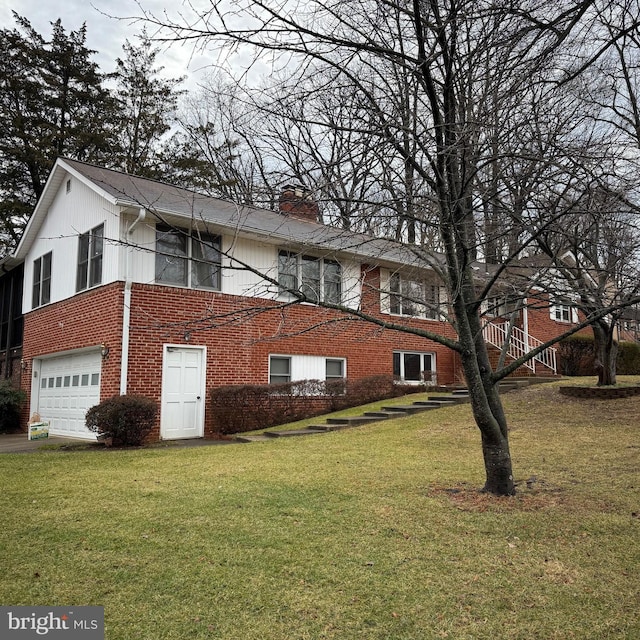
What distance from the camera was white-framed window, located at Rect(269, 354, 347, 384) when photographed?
14753 mm

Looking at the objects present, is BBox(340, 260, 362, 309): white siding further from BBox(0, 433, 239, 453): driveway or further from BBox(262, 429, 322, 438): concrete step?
BBox(0, 433, 239, 453): driveway

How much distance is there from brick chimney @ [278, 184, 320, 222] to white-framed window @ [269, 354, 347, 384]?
28.0 ft

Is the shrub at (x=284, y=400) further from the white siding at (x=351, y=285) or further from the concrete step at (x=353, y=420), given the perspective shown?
the white siding at (x=351, y=285)

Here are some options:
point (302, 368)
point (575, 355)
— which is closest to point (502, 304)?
point (302, 368)

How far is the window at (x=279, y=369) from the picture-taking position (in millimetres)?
14680

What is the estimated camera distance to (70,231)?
575 inches

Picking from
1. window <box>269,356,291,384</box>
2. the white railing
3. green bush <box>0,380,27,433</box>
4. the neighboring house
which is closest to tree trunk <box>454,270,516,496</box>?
the neighboring house

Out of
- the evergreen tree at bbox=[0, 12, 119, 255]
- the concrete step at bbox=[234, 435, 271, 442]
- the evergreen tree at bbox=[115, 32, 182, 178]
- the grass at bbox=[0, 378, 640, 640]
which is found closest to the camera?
the grass at bbox=[0, 378, 640, 640]

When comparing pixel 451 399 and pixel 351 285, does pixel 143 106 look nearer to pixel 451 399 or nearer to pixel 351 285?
pixel 351 285

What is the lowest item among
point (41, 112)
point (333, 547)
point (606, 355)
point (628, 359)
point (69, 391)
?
point (333, 547)

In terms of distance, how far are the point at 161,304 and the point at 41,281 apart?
5894mm

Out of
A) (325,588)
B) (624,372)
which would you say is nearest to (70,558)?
(325,588)

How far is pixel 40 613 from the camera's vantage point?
10.9 ft

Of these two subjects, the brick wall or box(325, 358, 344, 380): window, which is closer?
the brick wall
